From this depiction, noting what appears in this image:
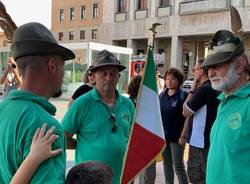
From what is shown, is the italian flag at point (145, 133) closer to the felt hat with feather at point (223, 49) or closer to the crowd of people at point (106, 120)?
the crowd of people at point (106, 120)

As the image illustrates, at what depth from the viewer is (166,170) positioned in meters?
5.60

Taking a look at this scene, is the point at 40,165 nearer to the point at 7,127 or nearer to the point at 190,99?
the point at 7,127

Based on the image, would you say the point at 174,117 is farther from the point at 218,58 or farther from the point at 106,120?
the point at 218,58

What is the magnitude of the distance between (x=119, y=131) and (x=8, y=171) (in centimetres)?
186

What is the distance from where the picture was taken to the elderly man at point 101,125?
320 centimetres

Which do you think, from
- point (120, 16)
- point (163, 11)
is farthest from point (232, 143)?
point (120, 16)

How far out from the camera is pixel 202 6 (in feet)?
121

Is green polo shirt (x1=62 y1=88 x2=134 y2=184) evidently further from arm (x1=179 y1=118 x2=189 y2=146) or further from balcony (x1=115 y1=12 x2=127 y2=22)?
balcony (x1=115 y1=12 x2=127 y2=22)

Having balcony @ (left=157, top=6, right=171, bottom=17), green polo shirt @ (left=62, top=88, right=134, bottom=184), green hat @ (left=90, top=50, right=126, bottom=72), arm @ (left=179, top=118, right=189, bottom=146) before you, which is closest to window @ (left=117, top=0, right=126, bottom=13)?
balcony @ (left=157, top=6, right=171, bottom=17)

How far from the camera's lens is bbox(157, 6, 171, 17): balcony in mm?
39500

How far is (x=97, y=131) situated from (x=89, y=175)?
5.70ft

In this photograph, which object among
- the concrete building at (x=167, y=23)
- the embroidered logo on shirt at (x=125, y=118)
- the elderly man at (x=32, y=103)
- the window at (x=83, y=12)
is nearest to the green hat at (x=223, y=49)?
the embroidered logo on shirt at (x=125, y=118)

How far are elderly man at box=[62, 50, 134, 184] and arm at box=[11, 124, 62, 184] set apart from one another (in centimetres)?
177

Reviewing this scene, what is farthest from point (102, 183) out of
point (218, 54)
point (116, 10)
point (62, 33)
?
point (62, 33)
